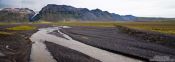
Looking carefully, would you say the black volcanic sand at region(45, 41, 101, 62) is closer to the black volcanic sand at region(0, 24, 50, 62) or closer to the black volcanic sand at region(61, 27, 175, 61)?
the black volcanic sand at region(0, 24, 50, 62)

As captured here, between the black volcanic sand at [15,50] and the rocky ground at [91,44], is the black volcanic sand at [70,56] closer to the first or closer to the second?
the rocky ground at [91,44]

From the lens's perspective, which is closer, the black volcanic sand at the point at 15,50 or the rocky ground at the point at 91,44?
the black volcanic sand at the point at 15,50

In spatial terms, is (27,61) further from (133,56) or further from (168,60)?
(168,60)

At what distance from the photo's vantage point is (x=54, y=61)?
2947cm

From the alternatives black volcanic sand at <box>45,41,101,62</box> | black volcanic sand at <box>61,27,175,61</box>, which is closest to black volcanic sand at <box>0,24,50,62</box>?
black volcanic sand at <box>45,41,101,62</box>

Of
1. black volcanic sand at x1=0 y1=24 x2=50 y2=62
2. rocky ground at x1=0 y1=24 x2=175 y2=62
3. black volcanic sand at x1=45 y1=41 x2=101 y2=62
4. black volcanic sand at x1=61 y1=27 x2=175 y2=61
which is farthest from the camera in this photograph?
black volcanic sand at x1=61 y1=27 x2=175 y2=61

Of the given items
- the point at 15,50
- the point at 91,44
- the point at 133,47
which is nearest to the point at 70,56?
the point at 15,50

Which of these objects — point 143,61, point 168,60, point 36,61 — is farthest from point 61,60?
point 168,60

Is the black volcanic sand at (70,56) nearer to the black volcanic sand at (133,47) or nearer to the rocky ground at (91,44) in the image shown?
the rocky ground at (91,44)

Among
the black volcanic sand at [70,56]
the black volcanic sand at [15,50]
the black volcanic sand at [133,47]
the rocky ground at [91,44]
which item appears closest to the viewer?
the black volcanic sand at [15,50]

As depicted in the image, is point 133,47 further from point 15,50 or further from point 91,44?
point 15,50

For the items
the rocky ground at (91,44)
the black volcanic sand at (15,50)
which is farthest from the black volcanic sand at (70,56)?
the black volcanic sand at (15,50)

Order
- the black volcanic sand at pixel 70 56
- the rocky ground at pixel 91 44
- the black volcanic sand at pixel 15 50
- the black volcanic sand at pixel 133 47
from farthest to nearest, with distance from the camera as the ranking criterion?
the black volcanic sand at pixel 133 47 < the rocky ground at pixel 91 44 < the black volcanic sand at pixel 70 56 < the black volcanic sand at pixel 15 50

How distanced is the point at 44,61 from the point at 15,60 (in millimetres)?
3515
